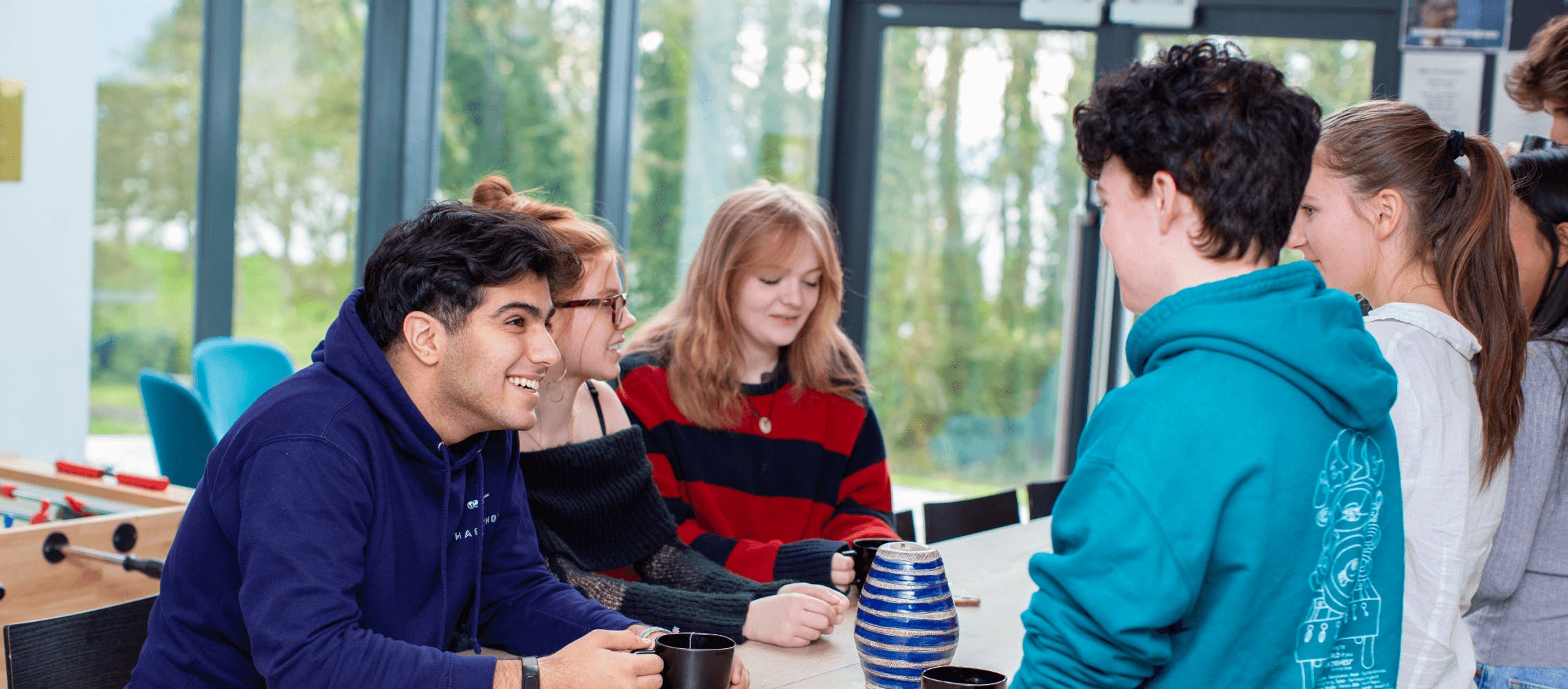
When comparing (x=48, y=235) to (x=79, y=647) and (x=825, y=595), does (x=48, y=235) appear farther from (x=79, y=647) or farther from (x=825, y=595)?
(x=825, y=595)

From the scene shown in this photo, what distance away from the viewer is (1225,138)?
3.44 ft

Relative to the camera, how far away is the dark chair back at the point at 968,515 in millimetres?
2705

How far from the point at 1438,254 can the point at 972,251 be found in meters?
3.72

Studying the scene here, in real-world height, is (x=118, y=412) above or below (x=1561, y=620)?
below

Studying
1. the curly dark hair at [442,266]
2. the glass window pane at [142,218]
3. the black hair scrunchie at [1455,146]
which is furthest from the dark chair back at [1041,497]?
the glass window pane at [142,218]

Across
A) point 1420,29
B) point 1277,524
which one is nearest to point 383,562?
point 1277,524

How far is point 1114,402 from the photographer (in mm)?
1056

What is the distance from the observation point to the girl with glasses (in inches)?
73.8

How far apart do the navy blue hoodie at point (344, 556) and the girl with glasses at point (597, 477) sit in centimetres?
19

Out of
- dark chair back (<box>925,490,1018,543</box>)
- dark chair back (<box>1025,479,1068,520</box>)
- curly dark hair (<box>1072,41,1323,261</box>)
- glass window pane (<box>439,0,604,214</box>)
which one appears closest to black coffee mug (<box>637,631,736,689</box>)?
curly dark hair (<box>1072,41,1323,261</box>)

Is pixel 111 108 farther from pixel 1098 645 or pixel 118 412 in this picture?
pixel 1098 645

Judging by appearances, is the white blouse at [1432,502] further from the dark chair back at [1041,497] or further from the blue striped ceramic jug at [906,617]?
the dark chair back at [1041,497]

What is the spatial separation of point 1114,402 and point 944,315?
430 cm

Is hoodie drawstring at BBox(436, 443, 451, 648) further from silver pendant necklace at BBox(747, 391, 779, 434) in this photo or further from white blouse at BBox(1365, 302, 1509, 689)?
white blouse at BBox(1365, 302, 1509, 689)
